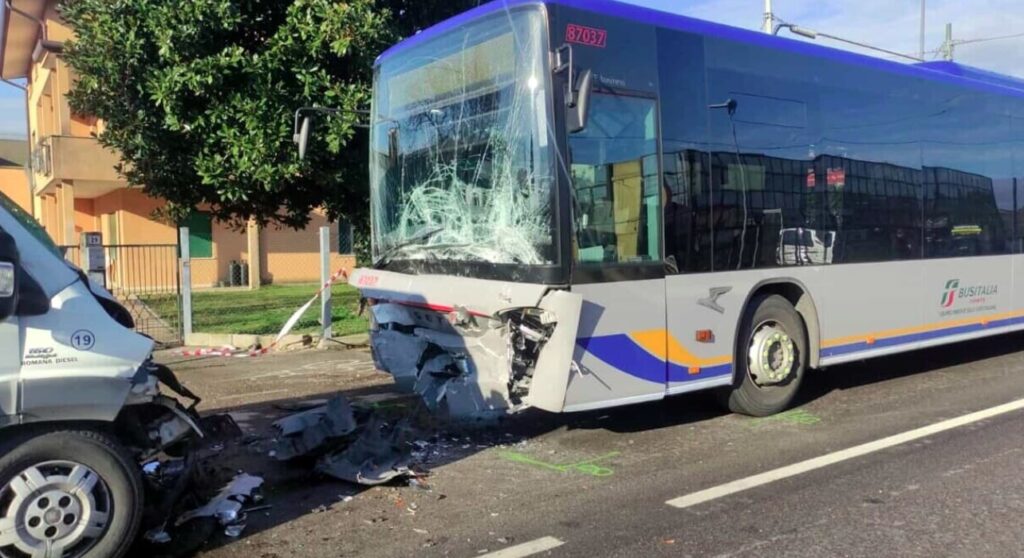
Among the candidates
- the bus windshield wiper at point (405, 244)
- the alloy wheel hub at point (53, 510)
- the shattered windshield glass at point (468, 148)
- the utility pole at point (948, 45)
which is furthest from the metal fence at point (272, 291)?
the utility pole at point (948, 45)

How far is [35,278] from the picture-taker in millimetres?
3861

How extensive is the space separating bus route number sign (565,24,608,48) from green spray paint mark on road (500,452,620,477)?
3.00m

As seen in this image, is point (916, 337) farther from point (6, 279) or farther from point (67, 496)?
point (6, 279)

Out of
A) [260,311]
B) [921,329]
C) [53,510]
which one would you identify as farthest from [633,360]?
[260,311]

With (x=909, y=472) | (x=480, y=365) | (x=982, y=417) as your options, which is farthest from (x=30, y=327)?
(x=982, y=417)

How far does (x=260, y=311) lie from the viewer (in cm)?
1645

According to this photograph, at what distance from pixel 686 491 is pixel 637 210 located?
203 cm

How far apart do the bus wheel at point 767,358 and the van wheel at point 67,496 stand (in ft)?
15.7

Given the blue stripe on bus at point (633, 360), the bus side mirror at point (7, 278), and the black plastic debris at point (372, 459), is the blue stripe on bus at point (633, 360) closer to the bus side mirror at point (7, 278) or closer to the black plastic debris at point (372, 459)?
the black plastic debris at point (372, 459)

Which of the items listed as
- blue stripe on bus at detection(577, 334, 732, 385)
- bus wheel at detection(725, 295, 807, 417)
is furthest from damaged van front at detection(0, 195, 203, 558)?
bus wheel at detection(725, 295, 807, 417)

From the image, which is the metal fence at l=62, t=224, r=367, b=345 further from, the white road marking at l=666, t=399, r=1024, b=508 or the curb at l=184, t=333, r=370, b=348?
the white road marking at l=666, t=399, r=1024, b=508

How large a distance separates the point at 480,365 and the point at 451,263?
84cm

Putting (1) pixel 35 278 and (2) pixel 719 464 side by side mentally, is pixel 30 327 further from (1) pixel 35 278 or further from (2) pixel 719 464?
(2) pixel 719 464

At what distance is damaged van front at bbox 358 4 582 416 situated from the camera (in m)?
5.51
